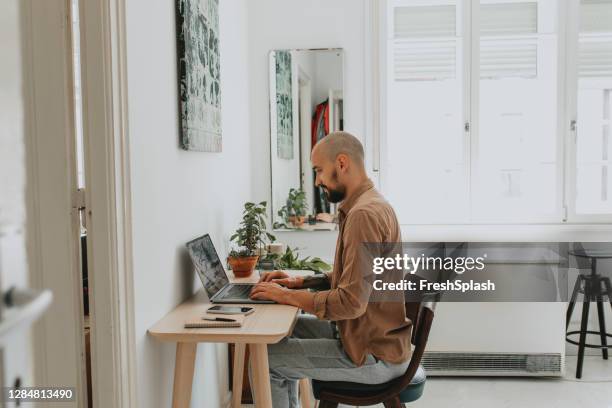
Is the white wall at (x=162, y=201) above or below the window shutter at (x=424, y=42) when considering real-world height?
below

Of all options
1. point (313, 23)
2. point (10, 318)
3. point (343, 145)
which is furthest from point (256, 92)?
point (10, 318)

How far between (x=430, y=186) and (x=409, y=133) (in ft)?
1.19

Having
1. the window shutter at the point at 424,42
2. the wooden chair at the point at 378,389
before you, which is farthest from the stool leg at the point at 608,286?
the wooden chair at the point at 378,389

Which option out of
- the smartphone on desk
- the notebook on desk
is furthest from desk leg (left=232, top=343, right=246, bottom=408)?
the notebook on desk

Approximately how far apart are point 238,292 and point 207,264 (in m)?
0.17

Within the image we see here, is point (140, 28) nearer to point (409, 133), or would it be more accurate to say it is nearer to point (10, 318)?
point (10, 318)

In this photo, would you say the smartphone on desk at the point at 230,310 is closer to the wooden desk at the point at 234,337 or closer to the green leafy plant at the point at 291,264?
the wooden desk at the point at 234,337

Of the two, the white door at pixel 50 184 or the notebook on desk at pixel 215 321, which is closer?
the white door at pixel 50 184

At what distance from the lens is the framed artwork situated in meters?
2.51

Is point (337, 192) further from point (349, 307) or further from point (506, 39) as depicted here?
point (506, 39)

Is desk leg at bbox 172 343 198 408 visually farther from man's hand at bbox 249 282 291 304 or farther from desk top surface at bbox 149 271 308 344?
man's hand at bbox 249 282 291 304

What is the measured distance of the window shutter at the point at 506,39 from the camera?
13.5ft

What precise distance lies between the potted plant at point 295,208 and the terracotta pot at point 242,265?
42.0 inches

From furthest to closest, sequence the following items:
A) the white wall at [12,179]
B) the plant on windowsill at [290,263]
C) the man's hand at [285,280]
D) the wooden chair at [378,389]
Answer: the plant on windowsill at [290,263], the man's hand at [285,280], the wooden chair at [378,389], the white wall at [12,179]
